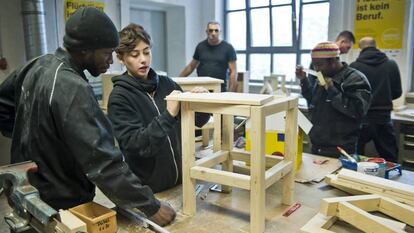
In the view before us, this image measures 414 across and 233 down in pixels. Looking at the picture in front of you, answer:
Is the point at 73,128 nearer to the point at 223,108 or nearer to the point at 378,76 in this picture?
the point at 223,108

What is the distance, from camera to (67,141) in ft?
3.05

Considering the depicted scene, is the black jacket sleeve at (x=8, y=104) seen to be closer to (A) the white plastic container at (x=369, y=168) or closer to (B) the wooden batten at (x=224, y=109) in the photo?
(B) the wooden batten at (x=224, y=109)

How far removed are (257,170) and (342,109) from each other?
1.37 metres

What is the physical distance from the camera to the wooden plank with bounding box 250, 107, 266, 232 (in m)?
1.02

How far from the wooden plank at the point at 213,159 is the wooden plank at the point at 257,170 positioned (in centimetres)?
25

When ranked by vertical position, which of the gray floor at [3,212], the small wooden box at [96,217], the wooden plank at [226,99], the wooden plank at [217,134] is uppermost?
the wooden plank at [226,99]

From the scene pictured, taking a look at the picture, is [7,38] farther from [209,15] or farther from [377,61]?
[377,61]

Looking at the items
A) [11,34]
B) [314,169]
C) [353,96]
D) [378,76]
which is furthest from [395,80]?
[11,34]

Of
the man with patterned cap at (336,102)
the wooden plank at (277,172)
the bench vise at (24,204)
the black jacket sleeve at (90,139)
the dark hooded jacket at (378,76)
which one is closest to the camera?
the bench vise at (24,204)

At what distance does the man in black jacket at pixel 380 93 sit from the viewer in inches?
120

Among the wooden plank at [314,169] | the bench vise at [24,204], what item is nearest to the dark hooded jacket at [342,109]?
the wooden plank at [314,169]

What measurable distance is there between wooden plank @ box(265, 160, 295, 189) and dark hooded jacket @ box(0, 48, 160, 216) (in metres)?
0.36

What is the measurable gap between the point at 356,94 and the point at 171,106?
56.1 inches

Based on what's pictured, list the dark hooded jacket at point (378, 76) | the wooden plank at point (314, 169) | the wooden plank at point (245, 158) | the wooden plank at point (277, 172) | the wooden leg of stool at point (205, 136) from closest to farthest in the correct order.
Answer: the wooden plank at point (277, 172)
the wooden plank at point (245, 158)
the wooden plank at point (314, 169)
the wooden leg of stool at point (205, 136)
the dark hooded jacket at point (378, 76)
